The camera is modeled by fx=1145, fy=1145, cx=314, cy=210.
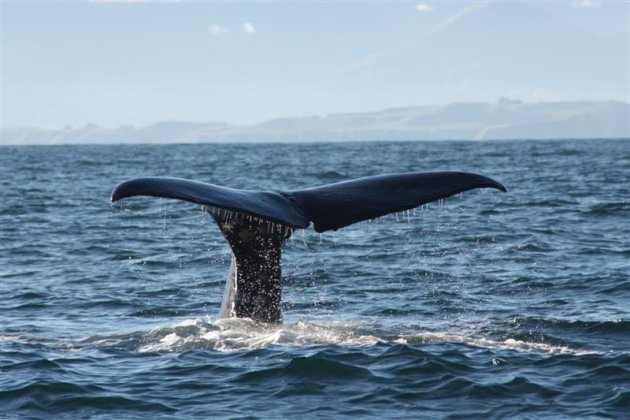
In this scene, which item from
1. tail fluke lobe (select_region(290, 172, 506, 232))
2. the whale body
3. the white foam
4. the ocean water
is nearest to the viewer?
the whale body

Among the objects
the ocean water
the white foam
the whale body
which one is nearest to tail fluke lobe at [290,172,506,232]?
the whale body

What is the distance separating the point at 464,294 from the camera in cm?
1350

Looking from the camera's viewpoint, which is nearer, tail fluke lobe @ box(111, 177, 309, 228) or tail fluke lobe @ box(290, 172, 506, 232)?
tail fluke lobe @ box(111, 177, 309, 228)

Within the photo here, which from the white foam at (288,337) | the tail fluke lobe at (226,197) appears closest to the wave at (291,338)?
the white foam at (288,337)

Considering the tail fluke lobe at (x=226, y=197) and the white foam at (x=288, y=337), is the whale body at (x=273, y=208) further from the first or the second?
the white foam at (x=288, y=337)

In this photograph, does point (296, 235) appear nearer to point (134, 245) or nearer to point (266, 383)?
point (134, 245)

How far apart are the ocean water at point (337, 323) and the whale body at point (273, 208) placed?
433 millimetres

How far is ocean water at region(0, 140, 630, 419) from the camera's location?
855cm

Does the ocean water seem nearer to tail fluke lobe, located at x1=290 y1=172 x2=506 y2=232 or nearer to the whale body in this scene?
the whale body

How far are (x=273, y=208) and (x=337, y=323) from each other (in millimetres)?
3035

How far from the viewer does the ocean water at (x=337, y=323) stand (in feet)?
28.1

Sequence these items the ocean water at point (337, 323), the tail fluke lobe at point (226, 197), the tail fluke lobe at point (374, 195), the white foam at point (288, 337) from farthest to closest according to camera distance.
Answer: the white foam at point (288, 337) < the tail fluke lobe at point (374, 195) < the ocean water at point (337, 323) < the tail fluke lobe at point (226, 197)

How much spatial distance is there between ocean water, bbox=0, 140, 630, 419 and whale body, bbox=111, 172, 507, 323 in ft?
1.42

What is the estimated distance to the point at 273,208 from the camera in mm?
8695
